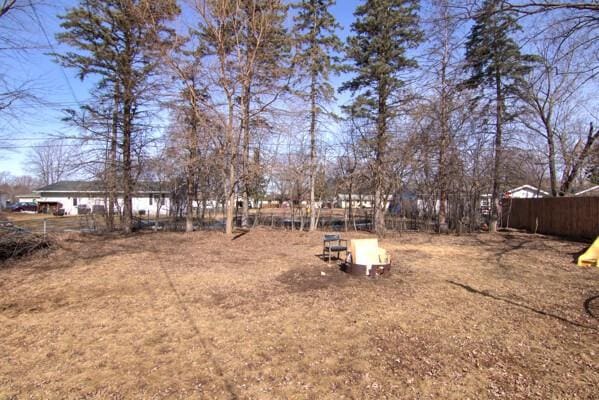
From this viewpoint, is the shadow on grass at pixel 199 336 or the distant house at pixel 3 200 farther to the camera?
the distant house at pixel 3 200

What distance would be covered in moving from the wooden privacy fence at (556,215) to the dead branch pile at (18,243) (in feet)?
59.2

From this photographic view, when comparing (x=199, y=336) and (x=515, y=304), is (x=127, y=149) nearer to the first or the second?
(x=199, y=336)

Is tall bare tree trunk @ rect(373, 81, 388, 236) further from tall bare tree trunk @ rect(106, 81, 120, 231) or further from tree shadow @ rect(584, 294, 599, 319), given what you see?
tall bare tree trunk @ rect(106, 81, 120, 231)

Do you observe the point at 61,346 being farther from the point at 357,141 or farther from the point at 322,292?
the point at 357,141

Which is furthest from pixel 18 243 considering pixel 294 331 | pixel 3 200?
pixel 3 200

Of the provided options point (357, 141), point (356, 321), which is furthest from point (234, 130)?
point (356, 321)

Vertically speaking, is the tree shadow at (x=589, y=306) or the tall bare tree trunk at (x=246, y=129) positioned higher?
the tall bare tree trunk at (x=246, y=129)

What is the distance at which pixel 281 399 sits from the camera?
8.45ft

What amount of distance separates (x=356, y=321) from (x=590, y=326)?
2951mm

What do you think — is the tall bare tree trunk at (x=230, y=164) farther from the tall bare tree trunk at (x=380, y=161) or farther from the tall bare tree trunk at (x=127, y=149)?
the tall bare tree trunk at (x=380, y=161)

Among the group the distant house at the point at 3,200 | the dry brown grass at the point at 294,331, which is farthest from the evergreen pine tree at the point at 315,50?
the distant house at the point at 3,200

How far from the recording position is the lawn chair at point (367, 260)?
635 cm

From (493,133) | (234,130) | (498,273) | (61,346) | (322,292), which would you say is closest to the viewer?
(61,346)

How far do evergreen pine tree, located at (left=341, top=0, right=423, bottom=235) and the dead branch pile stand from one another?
11.7m
